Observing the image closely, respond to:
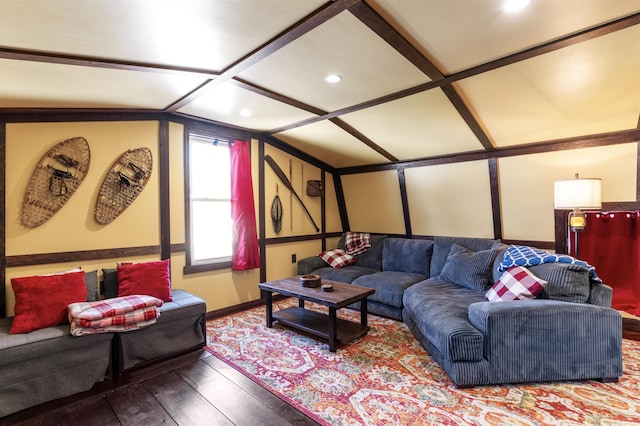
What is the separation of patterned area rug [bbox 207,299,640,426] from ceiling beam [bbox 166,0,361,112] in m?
2.43

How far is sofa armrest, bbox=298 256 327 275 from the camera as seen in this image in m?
4.66

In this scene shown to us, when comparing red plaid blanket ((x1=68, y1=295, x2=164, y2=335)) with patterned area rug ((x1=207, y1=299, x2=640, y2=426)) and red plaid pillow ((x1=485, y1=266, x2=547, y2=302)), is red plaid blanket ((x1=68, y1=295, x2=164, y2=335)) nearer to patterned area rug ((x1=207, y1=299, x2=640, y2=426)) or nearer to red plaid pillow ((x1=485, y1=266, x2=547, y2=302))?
patterned area rug ((x1=207, y1=299, x2=640, y2=426))

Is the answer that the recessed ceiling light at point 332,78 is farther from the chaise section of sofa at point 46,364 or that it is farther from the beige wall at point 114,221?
the chaise section of sofa at point 46,364

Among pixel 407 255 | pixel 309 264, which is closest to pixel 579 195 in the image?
pixel 407 255

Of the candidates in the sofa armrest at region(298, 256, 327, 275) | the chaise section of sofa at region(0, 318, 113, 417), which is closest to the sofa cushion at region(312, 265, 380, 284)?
the sofa armrest at region(298, 256, 327, 275)

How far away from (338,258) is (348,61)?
3072 mm

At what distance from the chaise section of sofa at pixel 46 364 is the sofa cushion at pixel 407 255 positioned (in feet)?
11.2

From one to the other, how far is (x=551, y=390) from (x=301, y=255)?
3503 millimetres

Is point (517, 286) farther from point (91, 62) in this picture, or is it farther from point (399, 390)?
point (91, 62)

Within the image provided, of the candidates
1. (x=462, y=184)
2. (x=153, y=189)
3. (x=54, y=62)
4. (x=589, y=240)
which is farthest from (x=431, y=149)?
(x=54, y=62)

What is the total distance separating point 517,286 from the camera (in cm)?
266

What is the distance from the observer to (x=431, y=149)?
13.5 ft

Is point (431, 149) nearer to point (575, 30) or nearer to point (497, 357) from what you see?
point (575, 30)

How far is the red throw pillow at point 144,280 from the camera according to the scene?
294cm
